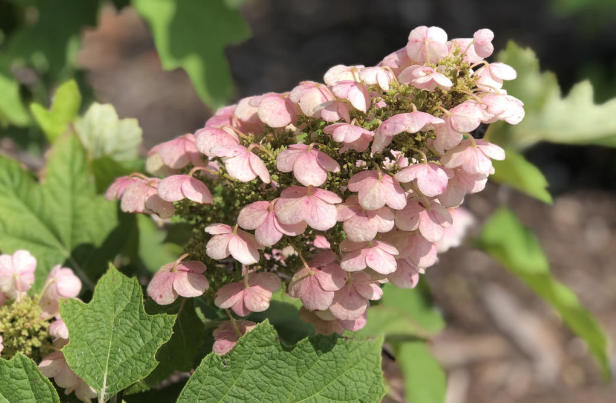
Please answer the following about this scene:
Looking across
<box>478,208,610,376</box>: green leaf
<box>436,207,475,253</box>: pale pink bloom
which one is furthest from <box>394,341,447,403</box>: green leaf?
<box>478,208,610,376</box>: green leaf

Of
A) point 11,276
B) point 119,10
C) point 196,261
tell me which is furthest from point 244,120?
point 119,10

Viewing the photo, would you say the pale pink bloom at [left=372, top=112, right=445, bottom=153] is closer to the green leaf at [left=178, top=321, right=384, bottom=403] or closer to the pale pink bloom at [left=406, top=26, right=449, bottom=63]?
the pale pink bloom at [left=406, top=26, right=449, bottom=63]

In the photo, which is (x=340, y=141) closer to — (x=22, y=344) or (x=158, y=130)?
(x=22, y=344)

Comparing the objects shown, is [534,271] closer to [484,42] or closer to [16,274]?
[484,42]

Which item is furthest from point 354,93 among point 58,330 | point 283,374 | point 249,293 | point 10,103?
point 10,103

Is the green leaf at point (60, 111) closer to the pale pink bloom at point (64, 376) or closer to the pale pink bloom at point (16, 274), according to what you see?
the pale pink bloom at point (16, 274)

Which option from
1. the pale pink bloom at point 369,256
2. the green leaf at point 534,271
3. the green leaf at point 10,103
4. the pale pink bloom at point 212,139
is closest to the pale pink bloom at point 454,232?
the green leaf at point 534,271
